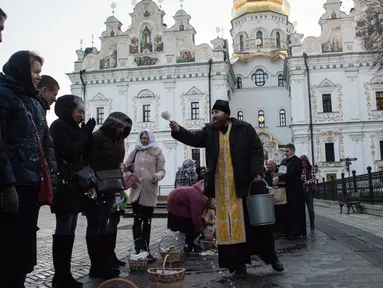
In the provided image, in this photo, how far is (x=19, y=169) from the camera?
119 inches

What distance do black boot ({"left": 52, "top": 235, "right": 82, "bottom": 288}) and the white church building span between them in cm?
3236

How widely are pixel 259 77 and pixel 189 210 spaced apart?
3647 cm

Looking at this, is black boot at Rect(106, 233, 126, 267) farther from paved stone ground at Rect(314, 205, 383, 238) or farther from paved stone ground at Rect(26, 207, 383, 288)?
paved stone ground at Rect(314, 205, 383, 238)

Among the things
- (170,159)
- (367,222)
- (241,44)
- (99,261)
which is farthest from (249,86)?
(99,261)

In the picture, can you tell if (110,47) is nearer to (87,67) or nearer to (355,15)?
(87,67)

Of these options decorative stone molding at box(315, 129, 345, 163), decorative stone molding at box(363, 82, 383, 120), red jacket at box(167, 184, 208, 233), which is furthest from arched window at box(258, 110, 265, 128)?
red jacket at box(167, 184, 208, 233)

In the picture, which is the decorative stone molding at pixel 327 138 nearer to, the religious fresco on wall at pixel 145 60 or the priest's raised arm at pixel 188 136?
the religious fresco on wall at pixel 145 60

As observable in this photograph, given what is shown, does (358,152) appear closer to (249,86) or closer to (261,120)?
(261,120)

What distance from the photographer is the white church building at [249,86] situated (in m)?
35.3

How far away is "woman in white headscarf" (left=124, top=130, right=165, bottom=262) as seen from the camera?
5938 millimetres

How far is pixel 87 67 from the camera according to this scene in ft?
131

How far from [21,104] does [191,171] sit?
7.30 m

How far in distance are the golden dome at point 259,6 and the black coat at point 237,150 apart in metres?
43.9

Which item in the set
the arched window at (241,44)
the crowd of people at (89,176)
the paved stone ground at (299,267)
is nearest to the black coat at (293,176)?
the paved stone ground at (299,267)
